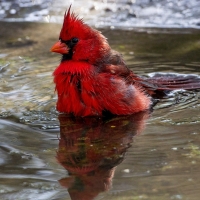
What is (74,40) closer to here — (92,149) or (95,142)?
(95,142)

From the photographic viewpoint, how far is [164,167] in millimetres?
3379

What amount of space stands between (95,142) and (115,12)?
3.95 meters

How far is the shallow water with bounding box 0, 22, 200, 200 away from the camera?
10.3 ft

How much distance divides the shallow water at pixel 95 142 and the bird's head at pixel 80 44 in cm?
48

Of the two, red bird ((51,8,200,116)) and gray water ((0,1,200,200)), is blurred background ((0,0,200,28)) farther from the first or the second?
red bird ((51,8,200,116))

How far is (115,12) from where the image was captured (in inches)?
301

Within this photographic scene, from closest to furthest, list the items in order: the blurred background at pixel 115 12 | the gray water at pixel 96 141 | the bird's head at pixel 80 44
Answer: the gray water at pixel 96 141 → the bird's head at pixel 80 44 → the blurred background at pixel 115 12

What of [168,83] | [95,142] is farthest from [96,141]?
[168,83]

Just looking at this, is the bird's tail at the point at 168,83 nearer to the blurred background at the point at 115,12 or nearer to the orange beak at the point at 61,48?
the orange beak at the point at 61,48

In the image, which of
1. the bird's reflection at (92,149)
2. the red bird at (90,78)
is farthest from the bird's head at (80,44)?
the bird's reflection at (92,149)

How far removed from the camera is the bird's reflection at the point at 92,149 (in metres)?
3.20

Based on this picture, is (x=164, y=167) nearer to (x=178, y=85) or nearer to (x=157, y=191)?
(x=157, y=191)

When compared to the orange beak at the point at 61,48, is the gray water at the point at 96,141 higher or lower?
lower

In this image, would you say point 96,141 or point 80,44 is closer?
point 96,141
